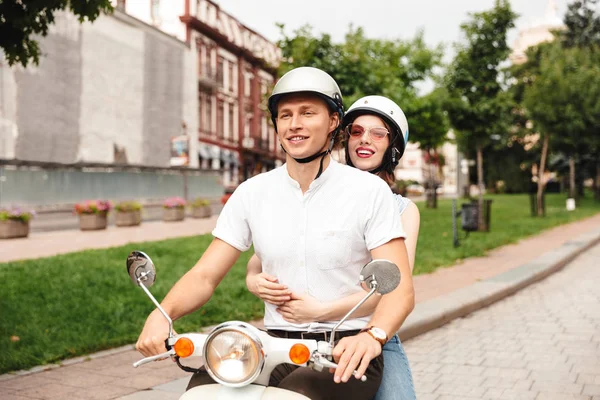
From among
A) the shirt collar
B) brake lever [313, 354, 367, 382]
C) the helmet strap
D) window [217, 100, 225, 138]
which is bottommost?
brake lever [313, 354, 367, 382]

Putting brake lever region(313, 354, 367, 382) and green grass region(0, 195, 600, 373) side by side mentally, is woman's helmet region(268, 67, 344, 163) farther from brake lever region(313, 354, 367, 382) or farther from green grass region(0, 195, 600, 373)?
green grass region(0, 195, 600, 373)

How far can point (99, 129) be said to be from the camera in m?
35.1

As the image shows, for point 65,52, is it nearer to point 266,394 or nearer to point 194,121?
point 194,121

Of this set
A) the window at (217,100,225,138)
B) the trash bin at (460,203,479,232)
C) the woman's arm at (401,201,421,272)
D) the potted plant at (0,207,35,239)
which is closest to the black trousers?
the woman's arm at (401,201,421,272)

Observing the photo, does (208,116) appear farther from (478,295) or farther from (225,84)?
(478,295)

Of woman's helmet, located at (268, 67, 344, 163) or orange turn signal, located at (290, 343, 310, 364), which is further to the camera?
woman's helmet, located at (268, 67, 344, 163)

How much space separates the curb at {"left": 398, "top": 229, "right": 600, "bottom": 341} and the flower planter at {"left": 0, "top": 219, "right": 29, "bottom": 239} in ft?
40.0

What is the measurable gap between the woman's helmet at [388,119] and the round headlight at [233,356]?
152 centimetres

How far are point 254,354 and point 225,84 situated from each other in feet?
170

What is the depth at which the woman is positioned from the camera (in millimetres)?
2385

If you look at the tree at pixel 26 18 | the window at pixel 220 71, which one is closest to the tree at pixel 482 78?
the tree at pixel 26 18

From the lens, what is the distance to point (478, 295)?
886 centimetres

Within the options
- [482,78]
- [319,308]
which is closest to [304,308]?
[319,308]

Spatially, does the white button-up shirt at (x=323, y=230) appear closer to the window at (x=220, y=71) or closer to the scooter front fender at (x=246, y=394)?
the scooter front fender at (x=246, y=394)
